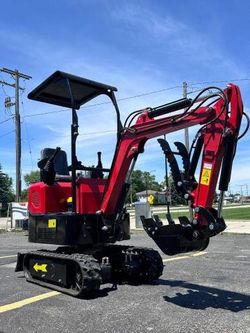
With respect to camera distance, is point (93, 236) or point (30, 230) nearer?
point (93, 236)

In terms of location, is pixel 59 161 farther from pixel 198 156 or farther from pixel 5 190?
pixel 5 190

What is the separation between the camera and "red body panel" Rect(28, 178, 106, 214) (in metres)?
8.38

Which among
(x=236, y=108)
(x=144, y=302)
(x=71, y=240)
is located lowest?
(x=144, y=302)

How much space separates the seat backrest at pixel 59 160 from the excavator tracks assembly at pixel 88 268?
1.40m

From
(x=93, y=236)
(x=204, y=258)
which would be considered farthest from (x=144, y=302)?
(x=204, y=258)

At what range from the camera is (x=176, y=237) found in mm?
7258

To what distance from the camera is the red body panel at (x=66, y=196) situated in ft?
27.5

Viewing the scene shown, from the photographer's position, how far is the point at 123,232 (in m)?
8.67

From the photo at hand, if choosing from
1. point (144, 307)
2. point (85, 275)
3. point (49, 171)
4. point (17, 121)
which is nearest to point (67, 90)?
point (49, 171)

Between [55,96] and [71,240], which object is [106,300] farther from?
[55,96]

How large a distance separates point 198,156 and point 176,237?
1223mm

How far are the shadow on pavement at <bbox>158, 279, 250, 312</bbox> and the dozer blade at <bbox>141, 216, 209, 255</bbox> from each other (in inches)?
35.2

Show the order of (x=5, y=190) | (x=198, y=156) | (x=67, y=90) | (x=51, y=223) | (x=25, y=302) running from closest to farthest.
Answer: (x=198, y=156) → (x=25, y=302) → (x=51, y=223) → (x=67, y=90) → (x=5, y=190)

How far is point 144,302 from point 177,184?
195 centimetres
